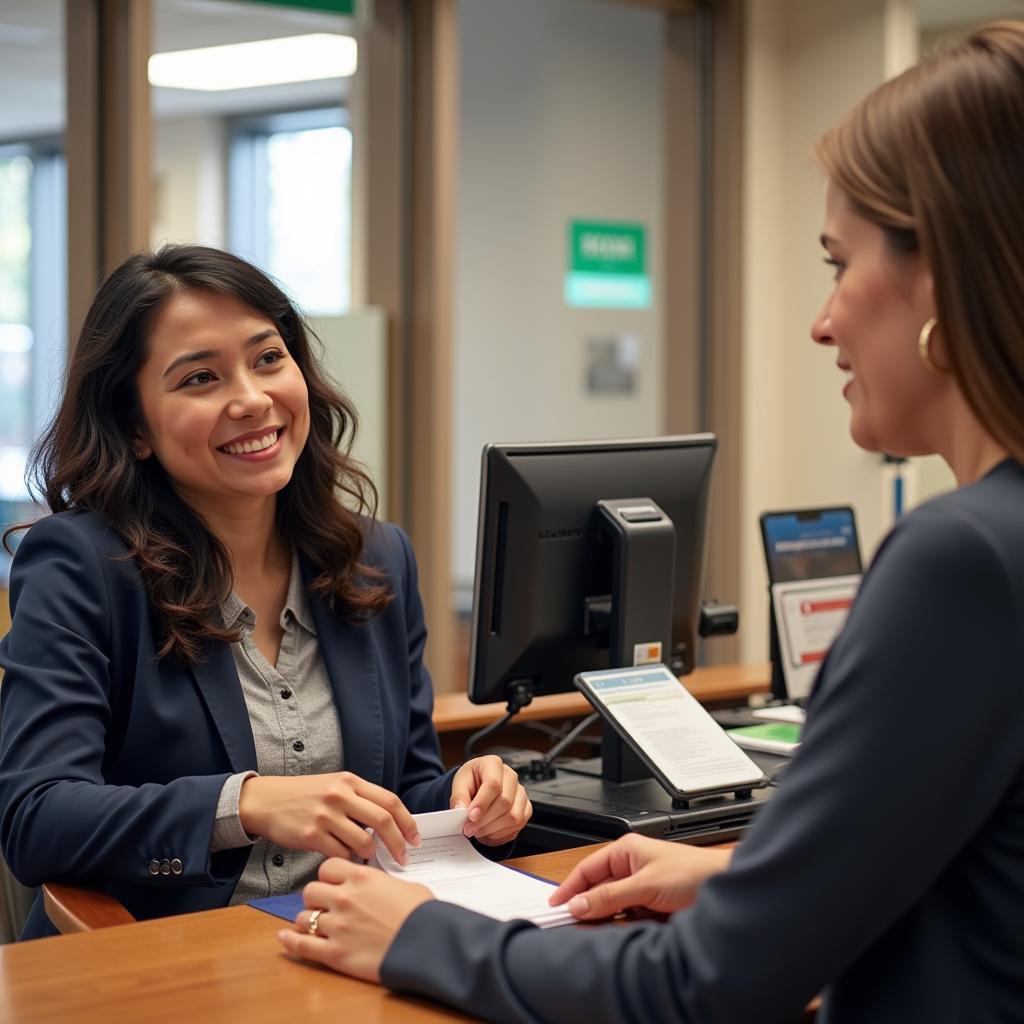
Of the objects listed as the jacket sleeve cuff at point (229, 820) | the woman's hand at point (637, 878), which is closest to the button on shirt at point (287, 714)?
the jacket sleeve cuff at point (229, 820)

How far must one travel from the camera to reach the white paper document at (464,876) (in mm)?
1449

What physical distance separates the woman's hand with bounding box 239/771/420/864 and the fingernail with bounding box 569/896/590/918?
0.22 m

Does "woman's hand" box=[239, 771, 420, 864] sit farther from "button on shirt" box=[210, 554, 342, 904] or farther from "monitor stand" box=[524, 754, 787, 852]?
"monitor stand" box=[524, 754, 787, 852]

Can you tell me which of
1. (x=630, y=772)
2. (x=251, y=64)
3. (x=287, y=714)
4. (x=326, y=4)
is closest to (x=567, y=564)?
(x=630, y=772)

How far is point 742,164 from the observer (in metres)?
5.04

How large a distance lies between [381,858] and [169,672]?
1.50 feet

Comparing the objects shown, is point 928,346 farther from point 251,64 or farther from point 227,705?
point 251,64

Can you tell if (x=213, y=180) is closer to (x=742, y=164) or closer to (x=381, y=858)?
(x=742, y=164)

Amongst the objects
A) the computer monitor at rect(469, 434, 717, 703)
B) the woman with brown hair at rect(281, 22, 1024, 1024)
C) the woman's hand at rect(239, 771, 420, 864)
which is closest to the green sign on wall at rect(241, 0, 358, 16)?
the computer monitor at rect(469, 434, 717, 703)

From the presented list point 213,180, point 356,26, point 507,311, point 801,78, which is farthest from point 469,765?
point 213,180

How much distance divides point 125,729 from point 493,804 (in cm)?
51

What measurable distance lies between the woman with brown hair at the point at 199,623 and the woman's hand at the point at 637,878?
0.90 feet

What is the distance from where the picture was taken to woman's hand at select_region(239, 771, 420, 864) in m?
1.54

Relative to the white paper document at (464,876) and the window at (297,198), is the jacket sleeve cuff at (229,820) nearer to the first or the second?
the white paper document at (464,876)
